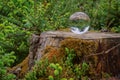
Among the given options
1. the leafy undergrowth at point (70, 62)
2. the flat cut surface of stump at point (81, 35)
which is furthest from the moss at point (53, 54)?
the flat cut surface of stump at point (81, 35)

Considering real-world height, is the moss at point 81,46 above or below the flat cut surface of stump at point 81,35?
below

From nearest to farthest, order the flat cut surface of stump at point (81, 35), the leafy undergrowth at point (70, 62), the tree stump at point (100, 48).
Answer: the leafy undergrowth at point (70, 62), the tree stump at point (100, 48), the flat cut surface of stump at point (81, 35)

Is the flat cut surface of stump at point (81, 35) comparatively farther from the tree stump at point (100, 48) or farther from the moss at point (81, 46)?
the moss at point (81, 46)

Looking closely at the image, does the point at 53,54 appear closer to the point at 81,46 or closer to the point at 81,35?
the point at 81,46

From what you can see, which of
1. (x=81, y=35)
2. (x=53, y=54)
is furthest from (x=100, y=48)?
(x=53, y=54)

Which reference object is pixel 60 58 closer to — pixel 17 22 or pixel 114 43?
pixel 114 43

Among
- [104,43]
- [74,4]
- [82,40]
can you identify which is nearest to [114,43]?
[104,43]

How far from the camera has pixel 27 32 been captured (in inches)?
213

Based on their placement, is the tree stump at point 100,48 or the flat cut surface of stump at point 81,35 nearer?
the tree stump at point 100,48

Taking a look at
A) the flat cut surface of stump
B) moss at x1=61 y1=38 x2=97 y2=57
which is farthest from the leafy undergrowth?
the flat cut surface of stump

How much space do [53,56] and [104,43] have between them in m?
0.63

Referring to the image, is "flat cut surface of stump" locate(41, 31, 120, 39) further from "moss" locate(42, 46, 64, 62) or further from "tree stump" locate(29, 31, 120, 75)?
"moss" locate(42, 46, 64, 62)

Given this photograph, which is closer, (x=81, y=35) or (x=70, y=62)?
(x=70, y=62)

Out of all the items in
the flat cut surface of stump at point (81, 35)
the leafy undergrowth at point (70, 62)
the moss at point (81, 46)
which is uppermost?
the flat cut surface of stump at point (81, 35)
